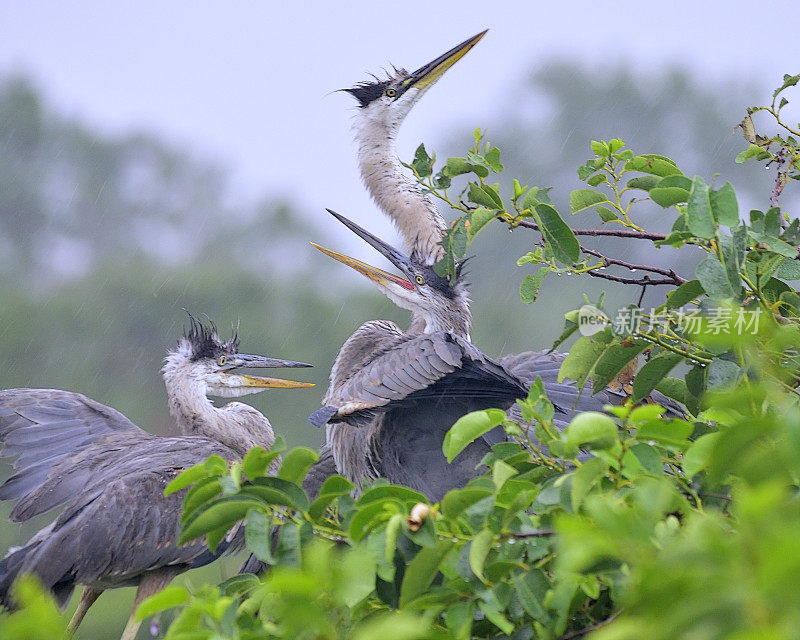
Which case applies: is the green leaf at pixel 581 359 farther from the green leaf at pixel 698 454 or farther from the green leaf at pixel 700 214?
the green leaf at pixel 698 454

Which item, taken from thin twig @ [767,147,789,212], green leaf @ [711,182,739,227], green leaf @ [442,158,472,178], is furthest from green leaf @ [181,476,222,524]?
thin twig @ [767,147,789,212]

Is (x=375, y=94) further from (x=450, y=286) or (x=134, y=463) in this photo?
(x=134, y=463)

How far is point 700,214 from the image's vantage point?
2.68ft

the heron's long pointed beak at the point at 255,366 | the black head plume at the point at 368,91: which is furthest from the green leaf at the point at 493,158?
the heron's long pointed beak at the point at 255,366

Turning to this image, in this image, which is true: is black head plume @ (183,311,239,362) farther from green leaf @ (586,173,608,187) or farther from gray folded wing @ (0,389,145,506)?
green leaf @ (586,173,608,187)

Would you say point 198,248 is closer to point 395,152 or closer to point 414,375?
point 395,152

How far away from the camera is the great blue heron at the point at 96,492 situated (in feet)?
8.88

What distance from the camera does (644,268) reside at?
3.95 ft

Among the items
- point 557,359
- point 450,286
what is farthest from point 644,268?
point 450,286

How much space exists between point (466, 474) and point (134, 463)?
112 centimetres

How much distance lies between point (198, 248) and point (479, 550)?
16614 millimetres

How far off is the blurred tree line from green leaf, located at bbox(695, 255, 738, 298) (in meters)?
9.39

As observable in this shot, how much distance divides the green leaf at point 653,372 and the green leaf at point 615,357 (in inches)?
0.7

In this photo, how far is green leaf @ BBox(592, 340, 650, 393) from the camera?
3.12ft
